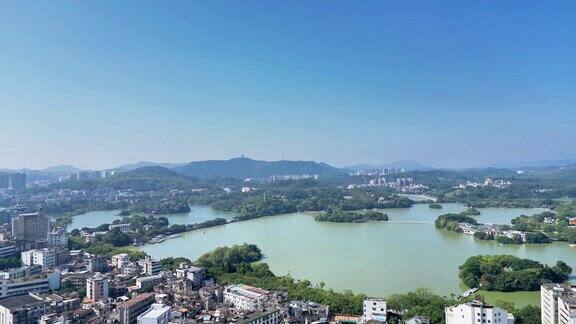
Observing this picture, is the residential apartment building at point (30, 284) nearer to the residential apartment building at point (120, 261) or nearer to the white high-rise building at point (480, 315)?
the residential apartment building at point (120, 261)

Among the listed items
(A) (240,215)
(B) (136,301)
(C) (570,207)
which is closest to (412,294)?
(B) (136,301)

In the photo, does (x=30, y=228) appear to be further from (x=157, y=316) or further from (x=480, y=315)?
(x=480, y=315)

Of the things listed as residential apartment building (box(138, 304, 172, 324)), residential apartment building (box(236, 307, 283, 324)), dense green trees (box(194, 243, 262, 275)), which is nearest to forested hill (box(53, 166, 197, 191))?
dense green trees (box(194, 243, 262, 275))

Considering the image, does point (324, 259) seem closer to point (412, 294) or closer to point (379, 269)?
point (379, 269)

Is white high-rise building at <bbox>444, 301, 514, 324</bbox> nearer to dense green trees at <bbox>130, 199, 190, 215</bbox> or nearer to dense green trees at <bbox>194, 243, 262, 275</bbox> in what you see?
dense green trees at <bbox>194, 243, 262, 275</bbox>

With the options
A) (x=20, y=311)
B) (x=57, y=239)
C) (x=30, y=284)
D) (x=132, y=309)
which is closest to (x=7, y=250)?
(x=57, y=239)

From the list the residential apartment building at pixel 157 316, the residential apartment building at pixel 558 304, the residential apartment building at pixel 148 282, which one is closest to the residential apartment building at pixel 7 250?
the residential apartment building at pixel 148 282
